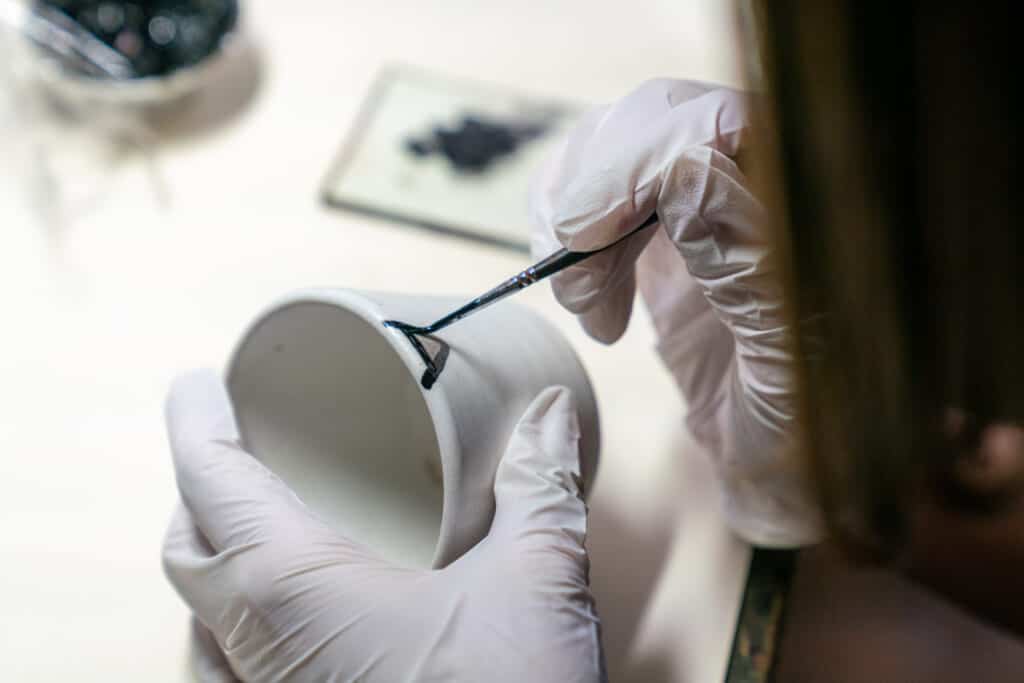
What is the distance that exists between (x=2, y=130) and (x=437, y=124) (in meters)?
0.51

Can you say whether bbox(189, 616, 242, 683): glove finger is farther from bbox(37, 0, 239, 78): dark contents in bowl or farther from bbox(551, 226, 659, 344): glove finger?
bbox(37, 0, 239, 78): dark contents in bowl

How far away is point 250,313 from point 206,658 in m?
0.36

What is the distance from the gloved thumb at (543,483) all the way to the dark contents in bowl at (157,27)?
0.70 m

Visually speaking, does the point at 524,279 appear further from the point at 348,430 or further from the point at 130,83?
the point at 130,83

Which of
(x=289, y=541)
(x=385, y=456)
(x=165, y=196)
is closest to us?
(x=289, y=541)

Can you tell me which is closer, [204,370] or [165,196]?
[204,370]

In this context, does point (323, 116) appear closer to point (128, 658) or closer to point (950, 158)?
point (128, 658)

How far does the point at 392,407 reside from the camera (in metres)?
0.83

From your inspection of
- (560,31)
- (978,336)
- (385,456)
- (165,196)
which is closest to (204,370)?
(385,456)

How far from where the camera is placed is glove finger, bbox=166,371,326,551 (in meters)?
0.68

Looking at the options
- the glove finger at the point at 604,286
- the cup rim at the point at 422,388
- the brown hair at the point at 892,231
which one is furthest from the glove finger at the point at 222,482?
the brown hair at the point at 892,231

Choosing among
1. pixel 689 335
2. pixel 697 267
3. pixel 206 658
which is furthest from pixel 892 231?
pixel 206 658

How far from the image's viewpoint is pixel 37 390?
36.0 inches

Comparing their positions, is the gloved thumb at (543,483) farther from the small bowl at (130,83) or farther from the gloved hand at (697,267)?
the small bowl at (130,83)
